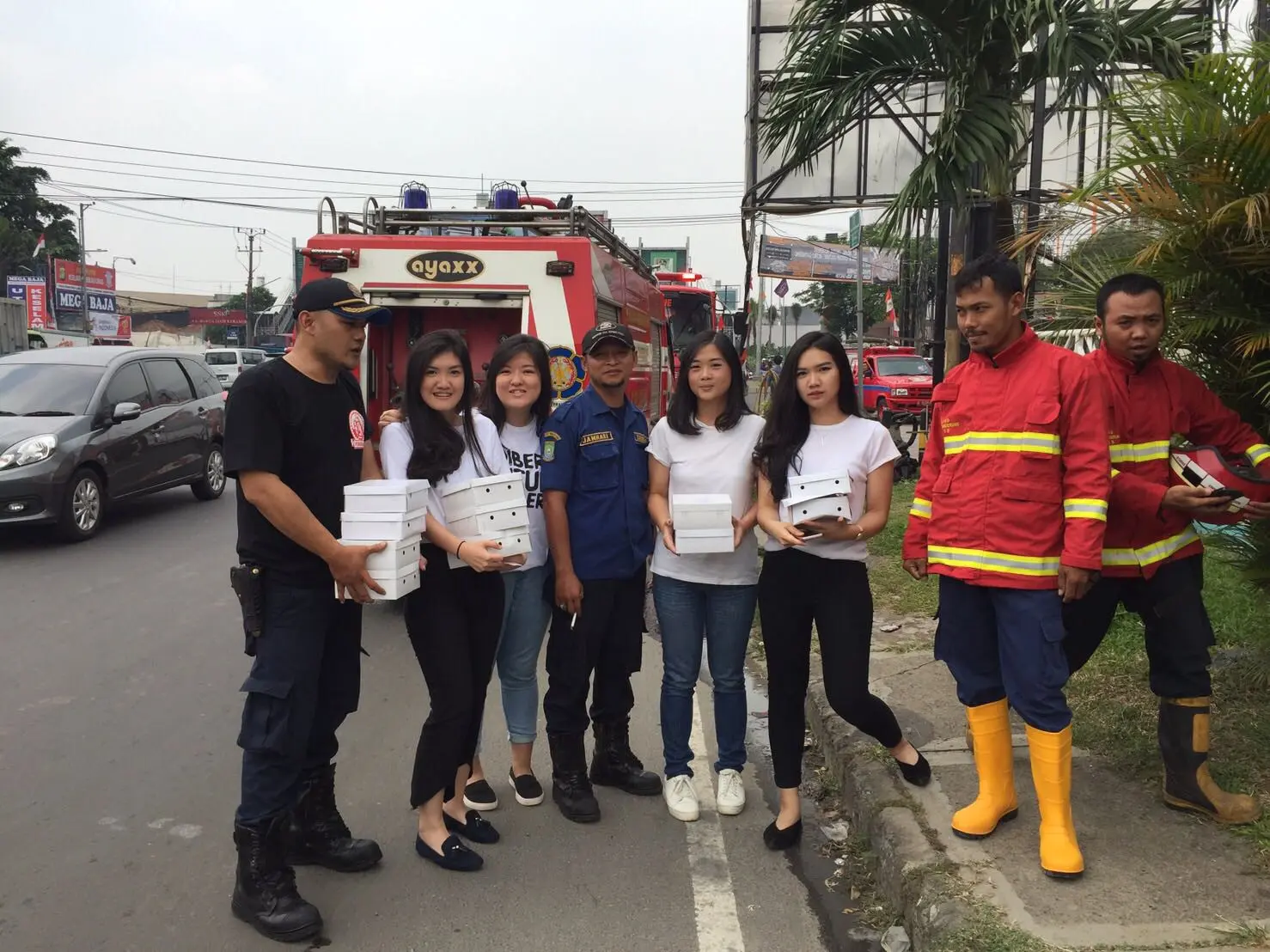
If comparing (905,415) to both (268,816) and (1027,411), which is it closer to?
(1027,411)

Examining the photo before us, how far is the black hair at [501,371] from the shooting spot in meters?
3.87

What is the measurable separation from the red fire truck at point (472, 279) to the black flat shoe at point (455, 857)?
13.4ft

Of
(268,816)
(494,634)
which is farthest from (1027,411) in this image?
(268,816)

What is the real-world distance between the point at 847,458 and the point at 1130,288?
41.1 inches

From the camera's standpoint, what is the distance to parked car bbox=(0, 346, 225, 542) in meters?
8.38

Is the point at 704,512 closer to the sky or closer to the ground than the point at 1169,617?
closer to the sky

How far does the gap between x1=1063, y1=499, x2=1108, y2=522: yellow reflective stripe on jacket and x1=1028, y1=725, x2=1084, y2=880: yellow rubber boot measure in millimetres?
678

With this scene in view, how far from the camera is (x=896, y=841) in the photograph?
3.36 meters

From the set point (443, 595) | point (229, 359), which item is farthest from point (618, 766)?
point (229, 359)

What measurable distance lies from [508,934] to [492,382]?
197 centimetres

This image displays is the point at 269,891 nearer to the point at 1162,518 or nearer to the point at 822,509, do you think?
the point at 822,509

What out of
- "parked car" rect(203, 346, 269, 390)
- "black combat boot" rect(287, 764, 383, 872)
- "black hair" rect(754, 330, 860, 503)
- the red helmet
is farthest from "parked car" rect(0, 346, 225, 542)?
"parked car" rect(203, 346, 269, 390)

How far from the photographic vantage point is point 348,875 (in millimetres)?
3447

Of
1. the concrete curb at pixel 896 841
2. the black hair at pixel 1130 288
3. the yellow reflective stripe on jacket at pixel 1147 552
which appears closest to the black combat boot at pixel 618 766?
the concrete curb at pixel 896 841
